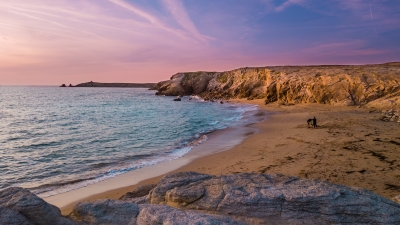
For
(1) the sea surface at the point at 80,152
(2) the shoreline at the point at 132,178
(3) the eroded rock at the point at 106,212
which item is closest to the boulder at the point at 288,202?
(3) the eroded rock at the point at 106,212

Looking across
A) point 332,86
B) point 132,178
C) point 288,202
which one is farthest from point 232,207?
point 332,86

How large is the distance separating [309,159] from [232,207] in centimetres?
882

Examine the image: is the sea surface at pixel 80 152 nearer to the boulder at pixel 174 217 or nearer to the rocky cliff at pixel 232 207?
the rocky cliff at pixel 232 207

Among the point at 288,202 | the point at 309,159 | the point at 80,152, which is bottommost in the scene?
the point at 80,152

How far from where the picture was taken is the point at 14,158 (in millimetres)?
15930

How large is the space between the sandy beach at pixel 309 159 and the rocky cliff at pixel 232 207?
3851 mm

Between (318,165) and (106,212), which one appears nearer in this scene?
(106,212)

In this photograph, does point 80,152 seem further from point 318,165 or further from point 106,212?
point 318,165

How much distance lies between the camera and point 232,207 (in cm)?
564

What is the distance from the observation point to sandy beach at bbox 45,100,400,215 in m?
10.3

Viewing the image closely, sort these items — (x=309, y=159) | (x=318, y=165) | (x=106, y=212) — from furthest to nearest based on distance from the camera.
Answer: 1. (x=309, y=159)
2. (x=318, y=165)
3. (x=106, y=212)

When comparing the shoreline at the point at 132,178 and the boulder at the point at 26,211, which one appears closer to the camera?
the boulder at the point at 26,211

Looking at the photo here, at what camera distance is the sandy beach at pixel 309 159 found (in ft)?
33.8

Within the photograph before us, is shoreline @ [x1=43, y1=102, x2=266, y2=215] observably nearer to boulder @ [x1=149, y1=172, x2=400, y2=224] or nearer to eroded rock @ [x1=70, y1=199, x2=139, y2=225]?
eroded rock @ [x1=70, y1=199, x2=139, y2=225]
